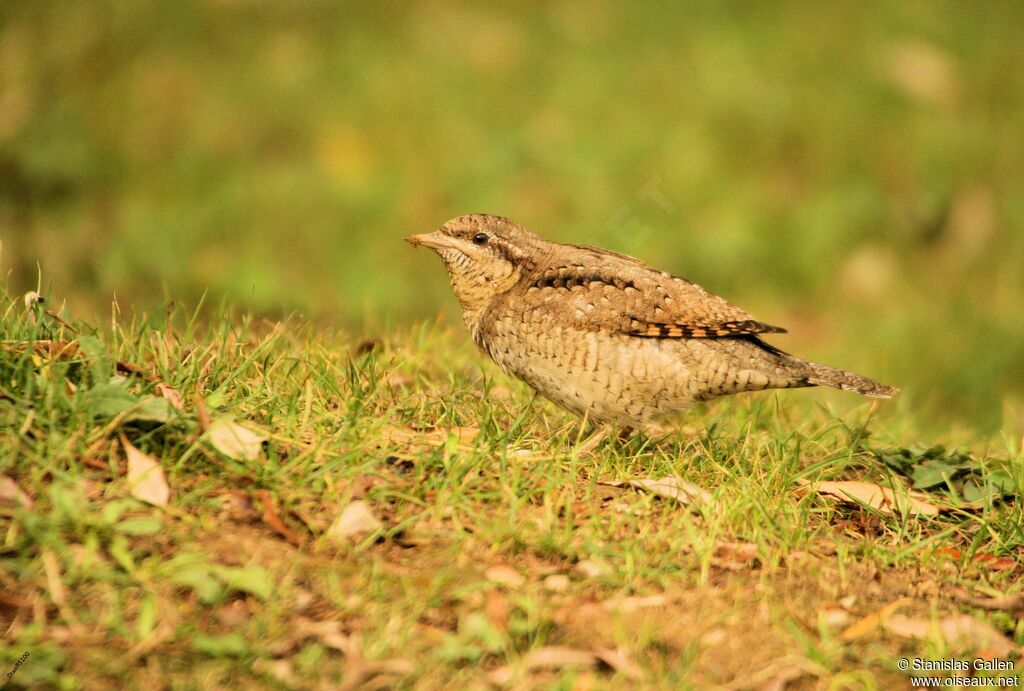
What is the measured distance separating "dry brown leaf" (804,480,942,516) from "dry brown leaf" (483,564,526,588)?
4.49 feet

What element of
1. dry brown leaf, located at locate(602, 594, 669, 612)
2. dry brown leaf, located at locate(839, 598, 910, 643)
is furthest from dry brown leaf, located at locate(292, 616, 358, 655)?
dry brown leaf, located at locate(839, 598, 910, 643)

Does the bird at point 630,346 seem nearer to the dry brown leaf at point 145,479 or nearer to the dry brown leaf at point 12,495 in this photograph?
the dry brown leaf at point 145,479

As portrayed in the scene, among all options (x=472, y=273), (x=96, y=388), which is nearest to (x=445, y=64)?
Answer: (x=472, y=273)

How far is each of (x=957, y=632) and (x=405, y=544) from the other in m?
1.86

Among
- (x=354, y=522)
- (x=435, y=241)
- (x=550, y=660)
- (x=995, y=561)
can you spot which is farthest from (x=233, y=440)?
(x=995, y=561)

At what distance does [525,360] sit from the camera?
16.3 feet

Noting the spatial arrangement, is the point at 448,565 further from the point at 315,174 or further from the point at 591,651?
the point at 315,174

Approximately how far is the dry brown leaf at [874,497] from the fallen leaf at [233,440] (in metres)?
2.14

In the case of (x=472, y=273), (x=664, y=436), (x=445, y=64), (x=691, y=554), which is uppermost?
(x=445, y=64)

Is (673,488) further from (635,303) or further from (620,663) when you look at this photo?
(620,663)

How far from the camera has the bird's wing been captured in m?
4.89

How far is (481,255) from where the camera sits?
530 centimetres

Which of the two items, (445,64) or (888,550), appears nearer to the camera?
(888,550)

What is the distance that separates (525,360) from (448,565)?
4.25 feet
